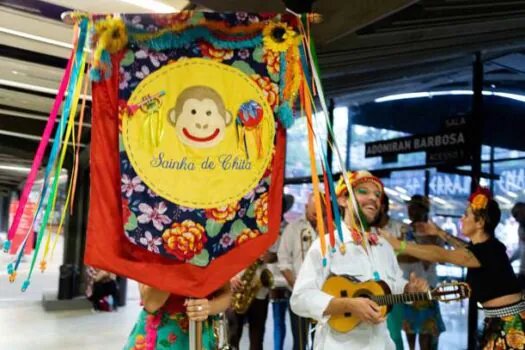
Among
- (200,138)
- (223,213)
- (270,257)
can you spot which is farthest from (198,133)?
(270,257)

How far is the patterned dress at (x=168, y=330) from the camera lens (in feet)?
7.09

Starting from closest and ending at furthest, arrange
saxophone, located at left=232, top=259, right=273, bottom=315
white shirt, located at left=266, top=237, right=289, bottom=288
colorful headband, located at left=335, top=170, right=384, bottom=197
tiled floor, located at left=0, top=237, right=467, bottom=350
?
1. colorful headband, located at left=335, top=170, right=384, bottom=197
2. saxophone, located at left=232, top=259, right=273, bottom=315
3. white shirt, located at left=266, top=237, right=289, bottom=288
4. tiled floor, located at left=0, top=237, right=467, bottom=350

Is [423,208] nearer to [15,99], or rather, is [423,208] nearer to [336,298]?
[336,298]

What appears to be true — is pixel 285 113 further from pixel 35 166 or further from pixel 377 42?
pixel 377 42

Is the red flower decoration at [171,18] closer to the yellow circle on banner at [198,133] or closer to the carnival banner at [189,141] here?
the carnival banner at [189,141]

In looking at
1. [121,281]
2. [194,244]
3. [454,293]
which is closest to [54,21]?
[194,244]

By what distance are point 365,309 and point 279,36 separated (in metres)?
1.12

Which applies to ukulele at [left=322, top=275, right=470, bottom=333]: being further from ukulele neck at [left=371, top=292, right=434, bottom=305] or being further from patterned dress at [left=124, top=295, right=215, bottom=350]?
patterned dress at [left=124, top=295, right=215, bottom=350]

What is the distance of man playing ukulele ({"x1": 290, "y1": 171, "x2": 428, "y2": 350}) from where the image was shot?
96.3 inches

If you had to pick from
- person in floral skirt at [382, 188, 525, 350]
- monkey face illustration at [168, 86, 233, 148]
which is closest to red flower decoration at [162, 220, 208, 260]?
monkey face illustration at [168, 86, 233, 148]

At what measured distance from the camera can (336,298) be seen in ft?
8.05

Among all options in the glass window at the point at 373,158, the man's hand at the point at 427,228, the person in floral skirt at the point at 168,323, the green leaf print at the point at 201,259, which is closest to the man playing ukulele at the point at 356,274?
the person in floral skirt at the point at 168,323

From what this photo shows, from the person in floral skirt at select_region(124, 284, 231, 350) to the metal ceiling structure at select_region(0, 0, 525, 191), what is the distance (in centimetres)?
257

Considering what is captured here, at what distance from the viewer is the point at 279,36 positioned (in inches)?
87.1
